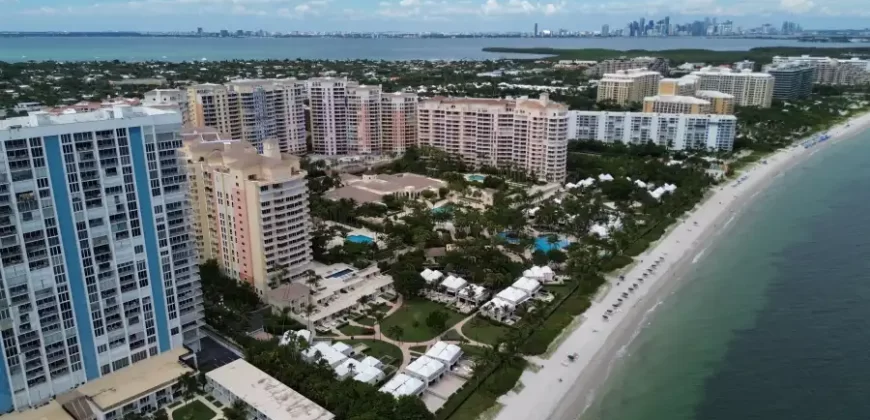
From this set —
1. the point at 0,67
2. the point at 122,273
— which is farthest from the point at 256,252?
the point at 0,67

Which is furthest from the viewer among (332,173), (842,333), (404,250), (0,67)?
(0,67)

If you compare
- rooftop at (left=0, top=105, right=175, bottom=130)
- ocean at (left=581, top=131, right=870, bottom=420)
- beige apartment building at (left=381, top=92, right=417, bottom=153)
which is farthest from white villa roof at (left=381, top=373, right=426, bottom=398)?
beige apartment building at (left=381, top=92, right=417, bottom=153)

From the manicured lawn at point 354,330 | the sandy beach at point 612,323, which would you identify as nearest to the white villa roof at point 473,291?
the sandy beach at point 612,323

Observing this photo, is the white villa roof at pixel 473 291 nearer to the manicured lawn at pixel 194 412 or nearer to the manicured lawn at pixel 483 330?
the manicured lawn at pixel 483 330

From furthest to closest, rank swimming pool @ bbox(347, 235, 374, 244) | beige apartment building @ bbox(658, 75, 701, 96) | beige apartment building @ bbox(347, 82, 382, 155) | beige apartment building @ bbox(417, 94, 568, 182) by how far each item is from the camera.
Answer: beige apartment building @ bbox(658, 75, 701, 96) < beige apartment building @ bbox(347, 82, 382, 155) < beige apartment building @ bbox(417, 94, 568, 182) < swimming pool @ bbox(347, 235, 374, 244)

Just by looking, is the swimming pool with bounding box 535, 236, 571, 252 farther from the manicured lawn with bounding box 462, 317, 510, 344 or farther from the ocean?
the manicured lawn with bounding box 462, 317, 510, 344

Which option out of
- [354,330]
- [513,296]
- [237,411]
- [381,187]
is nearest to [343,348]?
[354,330]

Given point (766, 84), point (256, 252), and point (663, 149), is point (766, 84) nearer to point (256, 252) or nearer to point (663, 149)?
point (663, 149)
